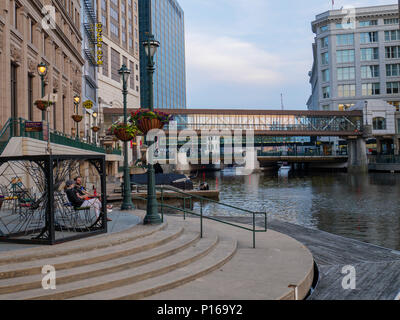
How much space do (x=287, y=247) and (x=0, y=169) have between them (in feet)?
49.2

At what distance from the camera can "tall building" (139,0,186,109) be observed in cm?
13475

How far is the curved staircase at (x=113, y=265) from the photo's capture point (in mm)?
6379

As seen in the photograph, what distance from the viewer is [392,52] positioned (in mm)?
86562

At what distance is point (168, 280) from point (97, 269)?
1.44m

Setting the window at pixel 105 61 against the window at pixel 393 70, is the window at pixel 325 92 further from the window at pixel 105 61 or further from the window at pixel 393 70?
the window at pixel 105 61

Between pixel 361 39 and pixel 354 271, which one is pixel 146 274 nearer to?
pixel 354 271

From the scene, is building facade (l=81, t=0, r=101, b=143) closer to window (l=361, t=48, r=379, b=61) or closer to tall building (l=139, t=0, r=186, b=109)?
tall building (l=139, t=0, r=186, b=109)

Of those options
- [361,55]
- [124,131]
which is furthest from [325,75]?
[124,131]

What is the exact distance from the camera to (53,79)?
1313 inches

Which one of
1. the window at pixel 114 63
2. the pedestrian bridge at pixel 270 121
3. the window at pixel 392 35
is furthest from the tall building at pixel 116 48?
the window at pixel 392 35

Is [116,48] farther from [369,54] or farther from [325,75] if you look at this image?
[369,54]

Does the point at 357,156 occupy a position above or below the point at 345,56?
below

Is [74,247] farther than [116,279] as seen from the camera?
Yes

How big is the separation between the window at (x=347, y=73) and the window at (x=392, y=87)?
8.25 metres
